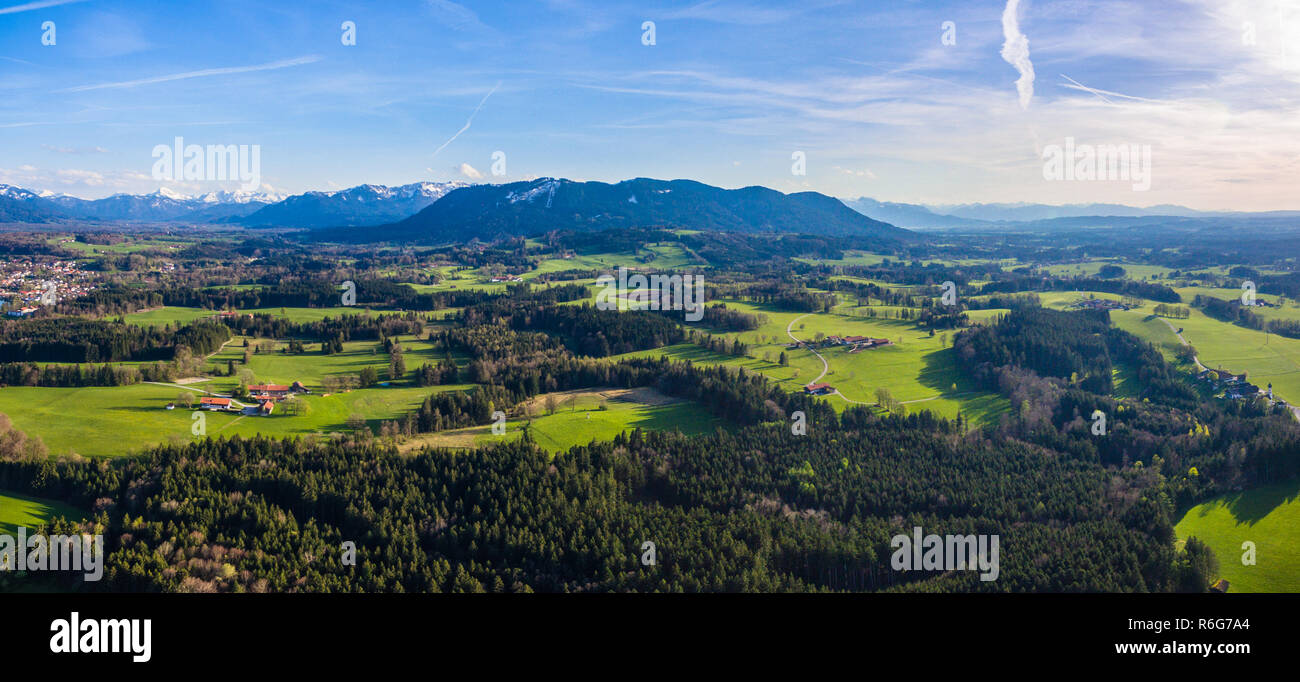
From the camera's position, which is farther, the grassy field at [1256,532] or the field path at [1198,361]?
the field path at [1198,361]

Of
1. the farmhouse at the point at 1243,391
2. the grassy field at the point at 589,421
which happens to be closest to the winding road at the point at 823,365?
the grassy field at the point at 589,421

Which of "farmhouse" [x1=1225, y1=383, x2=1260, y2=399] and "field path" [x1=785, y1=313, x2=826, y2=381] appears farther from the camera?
"field path" [x1=785, y1=313, x2=826, y2=381]

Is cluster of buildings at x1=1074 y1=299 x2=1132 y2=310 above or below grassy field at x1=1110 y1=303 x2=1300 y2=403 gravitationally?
above

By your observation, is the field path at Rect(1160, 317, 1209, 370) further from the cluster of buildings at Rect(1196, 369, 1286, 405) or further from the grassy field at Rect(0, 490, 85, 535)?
the grassy field at Rect(0, 490, 85, 535)

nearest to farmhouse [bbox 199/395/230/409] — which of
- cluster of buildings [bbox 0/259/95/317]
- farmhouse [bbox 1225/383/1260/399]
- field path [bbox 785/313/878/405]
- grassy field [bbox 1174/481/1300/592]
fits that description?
field path [bbox 785/313/878/405]

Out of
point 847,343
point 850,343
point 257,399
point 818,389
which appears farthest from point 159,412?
point 850,343

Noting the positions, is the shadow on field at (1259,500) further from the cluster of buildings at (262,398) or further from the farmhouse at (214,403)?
the farmhouse at (214,403)
